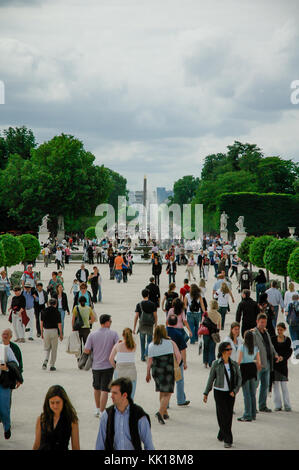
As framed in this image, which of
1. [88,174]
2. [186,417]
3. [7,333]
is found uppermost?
[88,174]

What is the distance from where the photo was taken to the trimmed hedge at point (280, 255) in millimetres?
23562

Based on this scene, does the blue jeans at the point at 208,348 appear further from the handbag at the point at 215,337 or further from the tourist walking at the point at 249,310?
the tourist walking at the point at 249,310

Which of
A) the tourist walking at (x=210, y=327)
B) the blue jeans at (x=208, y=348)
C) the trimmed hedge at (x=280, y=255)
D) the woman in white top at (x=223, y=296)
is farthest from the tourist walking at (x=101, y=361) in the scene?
the trimmed hedge at (x=280, y=255)

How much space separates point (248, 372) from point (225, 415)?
1.22m

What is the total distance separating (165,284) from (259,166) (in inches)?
2530

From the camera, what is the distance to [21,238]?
3434 cm

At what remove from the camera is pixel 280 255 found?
23.7m

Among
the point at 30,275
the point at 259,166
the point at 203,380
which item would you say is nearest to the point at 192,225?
the point at 259,166

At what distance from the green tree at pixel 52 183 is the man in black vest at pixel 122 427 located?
62187mm

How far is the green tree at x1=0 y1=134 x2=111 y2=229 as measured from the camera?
67.4 m

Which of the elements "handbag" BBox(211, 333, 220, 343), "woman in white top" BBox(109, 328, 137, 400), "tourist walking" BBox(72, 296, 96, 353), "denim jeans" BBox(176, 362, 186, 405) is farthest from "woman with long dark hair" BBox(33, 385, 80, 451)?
"tourist walking" BBox(72, 296, 96, 353)

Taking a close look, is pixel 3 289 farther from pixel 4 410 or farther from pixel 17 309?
pixel 4 410

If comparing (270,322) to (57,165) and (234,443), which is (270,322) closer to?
(234,443)

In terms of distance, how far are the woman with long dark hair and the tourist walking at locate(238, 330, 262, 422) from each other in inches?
169
